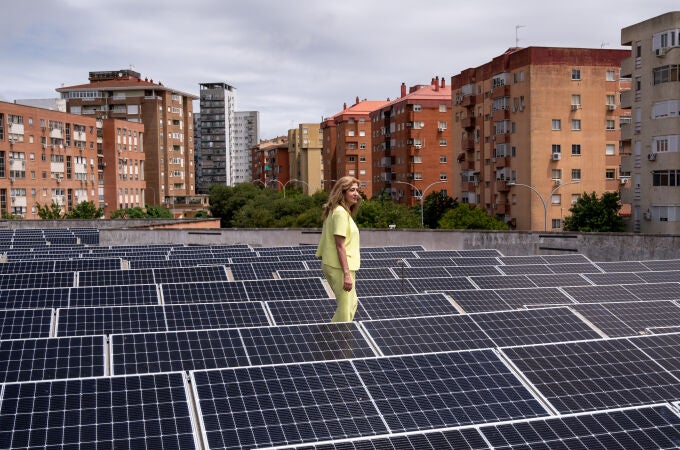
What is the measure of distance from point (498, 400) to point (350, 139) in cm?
12159

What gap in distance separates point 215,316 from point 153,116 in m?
113

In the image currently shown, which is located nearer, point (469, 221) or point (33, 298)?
point (33, 298)

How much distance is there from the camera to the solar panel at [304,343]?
7.37 meters

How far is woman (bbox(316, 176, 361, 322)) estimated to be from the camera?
8172 millimetres

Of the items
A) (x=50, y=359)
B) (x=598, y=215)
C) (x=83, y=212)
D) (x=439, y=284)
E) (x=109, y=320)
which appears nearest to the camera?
(x=50, y=359)

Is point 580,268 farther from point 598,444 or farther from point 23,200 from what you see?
point 23,200

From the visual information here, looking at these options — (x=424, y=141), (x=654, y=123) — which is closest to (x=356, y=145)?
(x=424, y=141)

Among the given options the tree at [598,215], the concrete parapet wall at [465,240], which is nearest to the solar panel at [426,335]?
the concrete parapet wall at [465,240]

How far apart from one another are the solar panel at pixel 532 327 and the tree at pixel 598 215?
4884 cm

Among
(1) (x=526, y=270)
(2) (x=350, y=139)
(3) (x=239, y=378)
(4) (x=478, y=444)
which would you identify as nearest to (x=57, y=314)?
(3) (x=239, y=378)

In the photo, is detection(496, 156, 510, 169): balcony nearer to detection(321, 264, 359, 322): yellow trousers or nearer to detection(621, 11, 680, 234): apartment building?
detection(621, 11, 680, 234): apartment building

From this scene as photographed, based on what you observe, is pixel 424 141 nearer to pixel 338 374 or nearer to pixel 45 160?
pixel 45 160

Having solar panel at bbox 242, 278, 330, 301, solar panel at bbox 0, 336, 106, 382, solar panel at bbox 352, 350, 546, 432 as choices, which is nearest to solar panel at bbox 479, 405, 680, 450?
solar panel at bbox 352, 350, 546, 432

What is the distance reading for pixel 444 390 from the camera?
6.03 m
